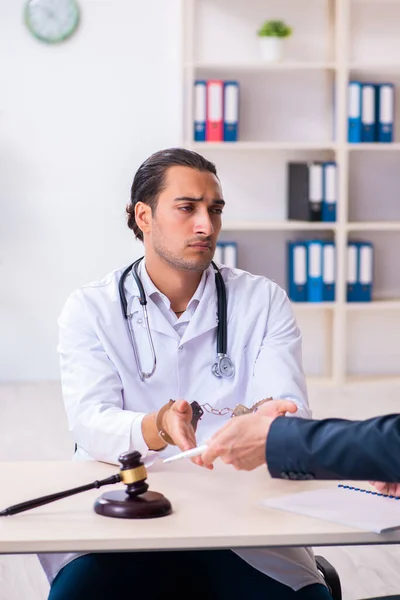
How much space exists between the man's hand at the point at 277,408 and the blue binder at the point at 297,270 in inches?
138

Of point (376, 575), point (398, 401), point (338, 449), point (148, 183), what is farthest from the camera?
point (398, 401)

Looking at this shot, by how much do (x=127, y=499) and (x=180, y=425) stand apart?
1.08ft

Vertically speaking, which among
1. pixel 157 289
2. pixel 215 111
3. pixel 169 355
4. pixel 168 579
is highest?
pixel 215 111

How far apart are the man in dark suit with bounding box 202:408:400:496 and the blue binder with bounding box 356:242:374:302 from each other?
397cm

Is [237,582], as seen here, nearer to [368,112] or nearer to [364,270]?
[364,270]

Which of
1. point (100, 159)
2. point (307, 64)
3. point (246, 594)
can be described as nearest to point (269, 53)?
point (307, 64)

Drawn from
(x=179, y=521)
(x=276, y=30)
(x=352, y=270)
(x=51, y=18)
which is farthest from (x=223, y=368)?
(x=51, y=18)

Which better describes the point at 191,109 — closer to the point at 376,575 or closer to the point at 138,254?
the point at 138,254

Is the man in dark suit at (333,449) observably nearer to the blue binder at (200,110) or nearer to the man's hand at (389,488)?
the man's hand at (389,488)

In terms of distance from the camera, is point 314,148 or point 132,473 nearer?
point 132,473

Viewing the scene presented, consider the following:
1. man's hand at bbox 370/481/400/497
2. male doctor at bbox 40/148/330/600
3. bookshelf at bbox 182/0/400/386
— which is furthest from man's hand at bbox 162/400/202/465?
bookshelf at bbox 182/0/400/386

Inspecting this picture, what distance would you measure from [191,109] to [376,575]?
3122 mm

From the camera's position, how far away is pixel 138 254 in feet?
18.3

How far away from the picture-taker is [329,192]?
531 cm
